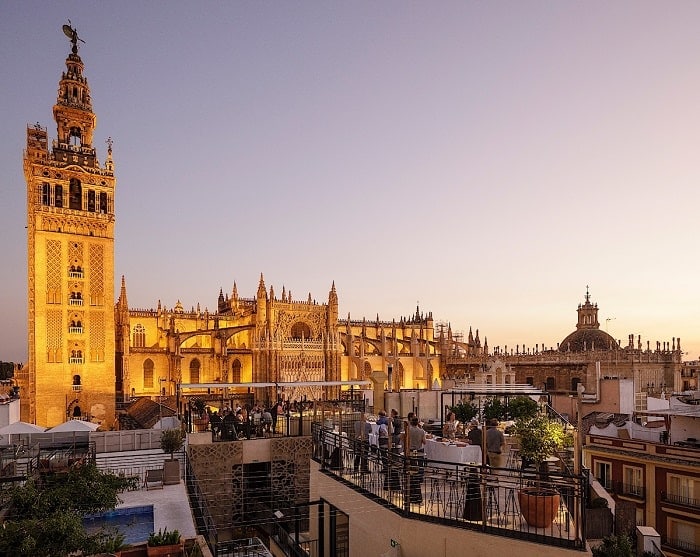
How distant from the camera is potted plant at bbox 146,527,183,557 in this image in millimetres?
6676

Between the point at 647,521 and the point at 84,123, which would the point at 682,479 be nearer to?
the point at 647,521

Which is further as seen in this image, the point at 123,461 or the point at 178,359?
the point at 178,359

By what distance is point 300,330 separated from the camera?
166ft

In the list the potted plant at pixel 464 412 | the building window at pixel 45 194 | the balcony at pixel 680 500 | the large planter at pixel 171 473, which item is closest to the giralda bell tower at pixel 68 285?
the building window at pixel 45 194

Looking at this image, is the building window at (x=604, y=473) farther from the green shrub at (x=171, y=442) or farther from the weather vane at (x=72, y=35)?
the weather vane at (x=72, y=35)

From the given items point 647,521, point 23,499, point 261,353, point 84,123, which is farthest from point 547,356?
point 23,499

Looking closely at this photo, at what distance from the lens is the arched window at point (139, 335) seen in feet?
148

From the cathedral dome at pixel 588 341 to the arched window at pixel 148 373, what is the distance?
125ft

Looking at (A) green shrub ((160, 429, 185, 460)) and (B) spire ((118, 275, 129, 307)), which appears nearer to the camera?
(A) green shrub ((160, 429, 185, 460))

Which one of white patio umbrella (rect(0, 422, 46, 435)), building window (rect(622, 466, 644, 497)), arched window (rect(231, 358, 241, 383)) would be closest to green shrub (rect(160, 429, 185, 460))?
white patio umbrella (rect(0, 422, 46, 435))

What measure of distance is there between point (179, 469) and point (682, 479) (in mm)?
15116

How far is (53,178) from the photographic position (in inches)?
1411

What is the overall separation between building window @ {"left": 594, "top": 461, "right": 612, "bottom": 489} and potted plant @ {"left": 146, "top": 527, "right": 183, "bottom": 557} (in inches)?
672

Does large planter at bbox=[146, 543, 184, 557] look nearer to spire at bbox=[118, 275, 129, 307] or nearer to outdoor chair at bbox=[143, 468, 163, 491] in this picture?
outdoor chair at bbox=[143, 468, 163, 491]
